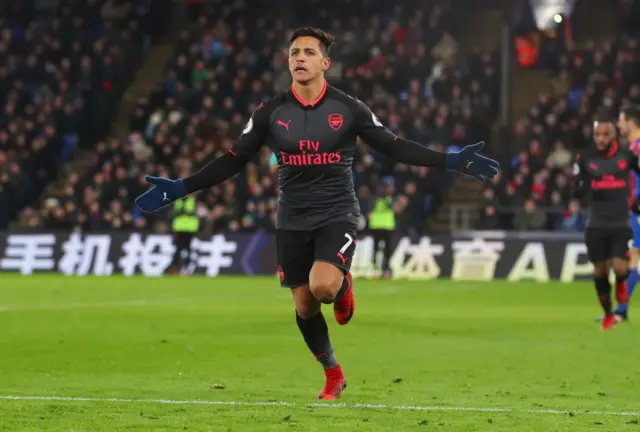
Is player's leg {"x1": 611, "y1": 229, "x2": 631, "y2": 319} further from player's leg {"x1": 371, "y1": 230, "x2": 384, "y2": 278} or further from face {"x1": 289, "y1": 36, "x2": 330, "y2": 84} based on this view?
Result: player's leg {"x1": 371, "y1": 230, "x2": 384, "y2": 278}

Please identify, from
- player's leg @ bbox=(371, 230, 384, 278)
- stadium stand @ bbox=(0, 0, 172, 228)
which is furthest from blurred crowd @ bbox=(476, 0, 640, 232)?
stadium stand @ bbox=(0, 0, 172, 228)

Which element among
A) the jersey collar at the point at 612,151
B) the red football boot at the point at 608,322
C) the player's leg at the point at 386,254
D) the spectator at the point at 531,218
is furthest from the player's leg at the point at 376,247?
the jersey collar at the point at 612,151

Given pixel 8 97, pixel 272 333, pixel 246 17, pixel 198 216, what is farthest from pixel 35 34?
pixel 272 333

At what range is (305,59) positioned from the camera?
7941 mm

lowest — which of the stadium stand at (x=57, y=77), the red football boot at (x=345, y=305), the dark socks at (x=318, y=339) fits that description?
the dark socks at (x=318, y=339)

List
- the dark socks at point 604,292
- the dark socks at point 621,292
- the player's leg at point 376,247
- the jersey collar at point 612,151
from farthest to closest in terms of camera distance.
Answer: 1. the player's leg at point 376,247
2. the dark socks at point 621,292
3. the dark socks at point 604,292
4. the jersey collar at point 612,151

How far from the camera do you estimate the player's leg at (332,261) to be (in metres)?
7.87

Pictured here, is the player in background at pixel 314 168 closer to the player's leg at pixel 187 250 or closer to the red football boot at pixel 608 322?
the red football boot at pixel 608 322

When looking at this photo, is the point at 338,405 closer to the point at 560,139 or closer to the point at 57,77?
the point at 560,139

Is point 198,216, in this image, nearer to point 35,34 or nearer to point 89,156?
point 89,156

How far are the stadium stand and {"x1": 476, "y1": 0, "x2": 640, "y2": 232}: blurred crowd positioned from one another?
989 cm

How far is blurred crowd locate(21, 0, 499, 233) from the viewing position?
28719 mm

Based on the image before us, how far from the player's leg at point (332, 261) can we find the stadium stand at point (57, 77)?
22399mm

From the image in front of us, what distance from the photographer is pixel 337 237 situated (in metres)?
8.00
